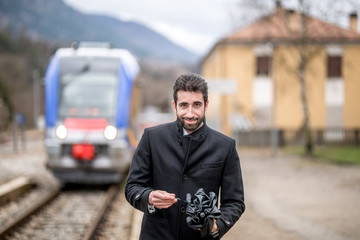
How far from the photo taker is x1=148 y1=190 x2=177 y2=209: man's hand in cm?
249

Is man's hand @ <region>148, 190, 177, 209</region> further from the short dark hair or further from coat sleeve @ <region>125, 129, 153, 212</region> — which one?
the short dark hair

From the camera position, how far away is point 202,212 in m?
2.46

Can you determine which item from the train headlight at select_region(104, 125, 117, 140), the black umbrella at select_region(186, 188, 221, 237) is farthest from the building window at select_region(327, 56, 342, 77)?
the black umbrella at select_region(186, 188, 221, 237)

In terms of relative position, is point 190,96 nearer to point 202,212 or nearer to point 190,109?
point 190,109

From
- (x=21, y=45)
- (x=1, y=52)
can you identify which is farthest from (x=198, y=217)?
(x=21, y=45)

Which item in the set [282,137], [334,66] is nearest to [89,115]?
[282,137]

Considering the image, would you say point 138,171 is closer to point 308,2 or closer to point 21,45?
point 308,2

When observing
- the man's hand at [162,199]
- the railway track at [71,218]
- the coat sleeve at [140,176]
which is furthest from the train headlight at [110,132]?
the man's hand at [162,199]

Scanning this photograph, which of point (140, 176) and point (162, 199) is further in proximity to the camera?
point (140, 176)

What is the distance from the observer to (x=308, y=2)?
20906 mm

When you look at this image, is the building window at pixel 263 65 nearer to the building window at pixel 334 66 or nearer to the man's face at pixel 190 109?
the building window at pixel 334 66

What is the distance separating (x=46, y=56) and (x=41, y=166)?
7039cm

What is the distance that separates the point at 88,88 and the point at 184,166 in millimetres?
9171

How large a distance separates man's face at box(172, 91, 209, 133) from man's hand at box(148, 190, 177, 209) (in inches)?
16.6
